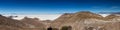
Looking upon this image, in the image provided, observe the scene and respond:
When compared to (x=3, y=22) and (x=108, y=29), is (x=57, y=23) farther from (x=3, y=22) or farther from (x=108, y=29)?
(x=108, y=29)

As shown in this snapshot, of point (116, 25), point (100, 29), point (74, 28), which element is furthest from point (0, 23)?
point (116, 25)

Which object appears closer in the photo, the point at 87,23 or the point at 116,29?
the point at 116,29

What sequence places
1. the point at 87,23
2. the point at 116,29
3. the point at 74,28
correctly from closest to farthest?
1. the point at 116,29
2. the point at 87,23
3. the point at 74,28

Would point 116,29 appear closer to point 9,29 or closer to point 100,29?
point 100,29

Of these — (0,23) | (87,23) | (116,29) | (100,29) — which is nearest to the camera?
(116,29)

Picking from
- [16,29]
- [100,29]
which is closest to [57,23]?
[16,29]

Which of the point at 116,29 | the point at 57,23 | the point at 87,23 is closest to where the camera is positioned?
the point at 116,29

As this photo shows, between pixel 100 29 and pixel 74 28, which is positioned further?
pixel 74 28

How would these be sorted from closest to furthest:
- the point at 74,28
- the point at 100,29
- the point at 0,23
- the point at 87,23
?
the point at 100,29
the point at 87,23
the point at 74,28
the point at 0,23
